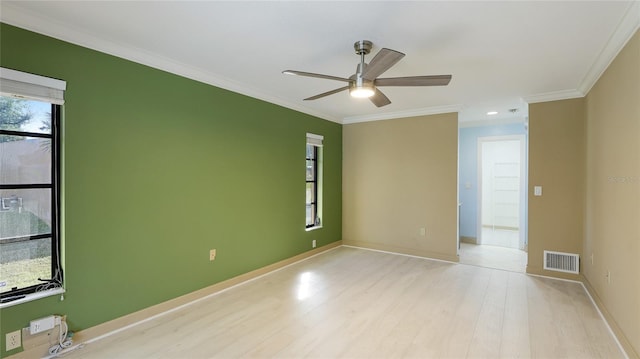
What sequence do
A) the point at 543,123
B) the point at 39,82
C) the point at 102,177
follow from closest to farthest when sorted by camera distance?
the point at 39,82 < the point at 102,177 < the point at 543,123

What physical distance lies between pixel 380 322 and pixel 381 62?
7.36 ft

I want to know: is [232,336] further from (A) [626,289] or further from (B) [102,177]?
(A) [626,289]

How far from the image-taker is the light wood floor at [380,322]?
7.66ft

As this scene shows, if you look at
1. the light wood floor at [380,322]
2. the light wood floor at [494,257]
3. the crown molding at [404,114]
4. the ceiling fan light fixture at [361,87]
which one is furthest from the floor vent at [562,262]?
the ceiling fan light fixture at [361,87]

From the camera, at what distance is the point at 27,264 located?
223 cm

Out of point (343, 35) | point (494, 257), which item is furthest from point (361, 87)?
point (494, 257)

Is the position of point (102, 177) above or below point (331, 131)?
below

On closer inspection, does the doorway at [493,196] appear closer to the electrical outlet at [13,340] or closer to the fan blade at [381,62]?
the fan blade at [381,62]

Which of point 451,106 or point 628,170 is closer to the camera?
point 628,170

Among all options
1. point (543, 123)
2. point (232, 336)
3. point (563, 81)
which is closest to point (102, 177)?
point (232, 336)

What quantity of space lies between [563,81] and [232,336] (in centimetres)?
437

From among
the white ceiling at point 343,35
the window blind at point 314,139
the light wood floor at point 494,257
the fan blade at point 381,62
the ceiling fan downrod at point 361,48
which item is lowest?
the light wood floor at point 494,257

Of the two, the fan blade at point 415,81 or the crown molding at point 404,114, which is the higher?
the crown molding at point 404,114

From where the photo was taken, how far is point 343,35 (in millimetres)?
2348
